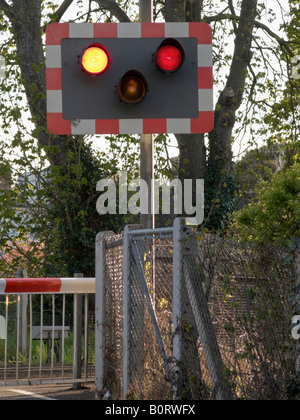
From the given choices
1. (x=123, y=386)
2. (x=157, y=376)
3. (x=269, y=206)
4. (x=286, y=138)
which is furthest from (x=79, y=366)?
(x=286, y=138)

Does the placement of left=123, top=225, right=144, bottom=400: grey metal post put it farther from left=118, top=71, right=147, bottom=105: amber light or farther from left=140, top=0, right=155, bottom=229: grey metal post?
left=118, top=71, right=147, bottom=105: amber light

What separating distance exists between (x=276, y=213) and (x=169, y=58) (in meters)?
1.56

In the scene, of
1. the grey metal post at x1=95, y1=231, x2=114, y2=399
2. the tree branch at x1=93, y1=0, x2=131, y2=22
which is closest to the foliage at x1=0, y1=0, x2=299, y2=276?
the tree branch at x1=93, y1=0, x2=131, y2=22

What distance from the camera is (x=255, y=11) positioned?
21.4 metres

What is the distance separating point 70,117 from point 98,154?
42.5 ft

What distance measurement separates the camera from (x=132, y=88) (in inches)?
295

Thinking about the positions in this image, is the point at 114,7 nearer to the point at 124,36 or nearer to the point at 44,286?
the point at 44,286

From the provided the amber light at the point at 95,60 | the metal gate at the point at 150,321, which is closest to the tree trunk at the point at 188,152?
the metal gate at the point at 150,321

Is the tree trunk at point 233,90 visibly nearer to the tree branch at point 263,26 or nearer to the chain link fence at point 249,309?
the tree branch at point 263,26

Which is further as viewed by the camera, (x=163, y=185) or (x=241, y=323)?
(x=163, y=185)

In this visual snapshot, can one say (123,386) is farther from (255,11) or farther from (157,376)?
(255,11)

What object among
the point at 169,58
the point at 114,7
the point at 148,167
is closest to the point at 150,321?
the point at 148,167

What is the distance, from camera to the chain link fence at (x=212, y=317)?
256 inches

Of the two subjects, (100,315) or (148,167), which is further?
(100,315)
